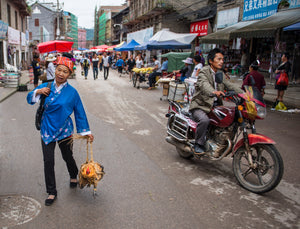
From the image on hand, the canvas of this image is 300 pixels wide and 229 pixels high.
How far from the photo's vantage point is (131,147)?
5844 millimetres

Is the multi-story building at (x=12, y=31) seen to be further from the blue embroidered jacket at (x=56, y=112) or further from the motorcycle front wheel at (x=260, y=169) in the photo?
the motorcycle front wheel at (x=260, y=169)

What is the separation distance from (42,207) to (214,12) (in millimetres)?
24665

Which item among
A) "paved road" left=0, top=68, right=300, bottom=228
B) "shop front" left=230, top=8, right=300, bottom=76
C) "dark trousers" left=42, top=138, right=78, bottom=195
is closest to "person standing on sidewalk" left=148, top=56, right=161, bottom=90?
"shop front" left=230, top=8, right=300, bottom=76

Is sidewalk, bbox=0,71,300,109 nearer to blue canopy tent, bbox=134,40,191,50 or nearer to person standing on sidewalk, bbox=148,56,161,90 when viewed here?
person standing on sidewalk, bbox=148,56,161,90

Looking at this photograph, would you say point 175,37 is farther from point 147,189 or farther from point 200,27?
point 147,189

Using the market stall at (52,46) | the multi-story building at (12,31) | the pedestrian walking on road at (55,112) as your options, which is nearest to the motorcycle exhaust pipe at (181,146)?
the pedestrian walking on road at (55,112)

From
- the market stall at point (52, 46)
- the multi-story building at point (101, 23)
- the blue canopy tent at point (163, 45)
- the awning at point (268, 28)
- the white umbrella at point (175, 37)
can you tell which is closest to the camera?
the awning at point (268, 28)

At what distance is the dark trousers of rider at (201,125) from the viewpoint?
4.34 m

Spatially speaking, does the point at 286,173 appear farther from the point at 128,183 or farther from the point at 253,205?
the point at 128,183

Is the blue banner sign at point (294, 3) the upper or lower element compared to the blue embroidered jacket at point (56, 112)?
upper

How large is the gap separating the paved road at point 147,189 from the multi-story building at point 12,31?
17.9m

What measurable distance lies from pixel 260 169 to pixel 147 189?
1.59m

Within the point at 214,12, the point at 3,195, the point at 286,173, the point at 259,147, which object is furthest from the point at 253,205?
the point at 214,12

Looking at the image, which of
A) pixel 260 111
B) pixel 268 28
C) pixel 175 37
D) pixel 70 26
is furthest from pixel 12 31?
pixel 70 26
